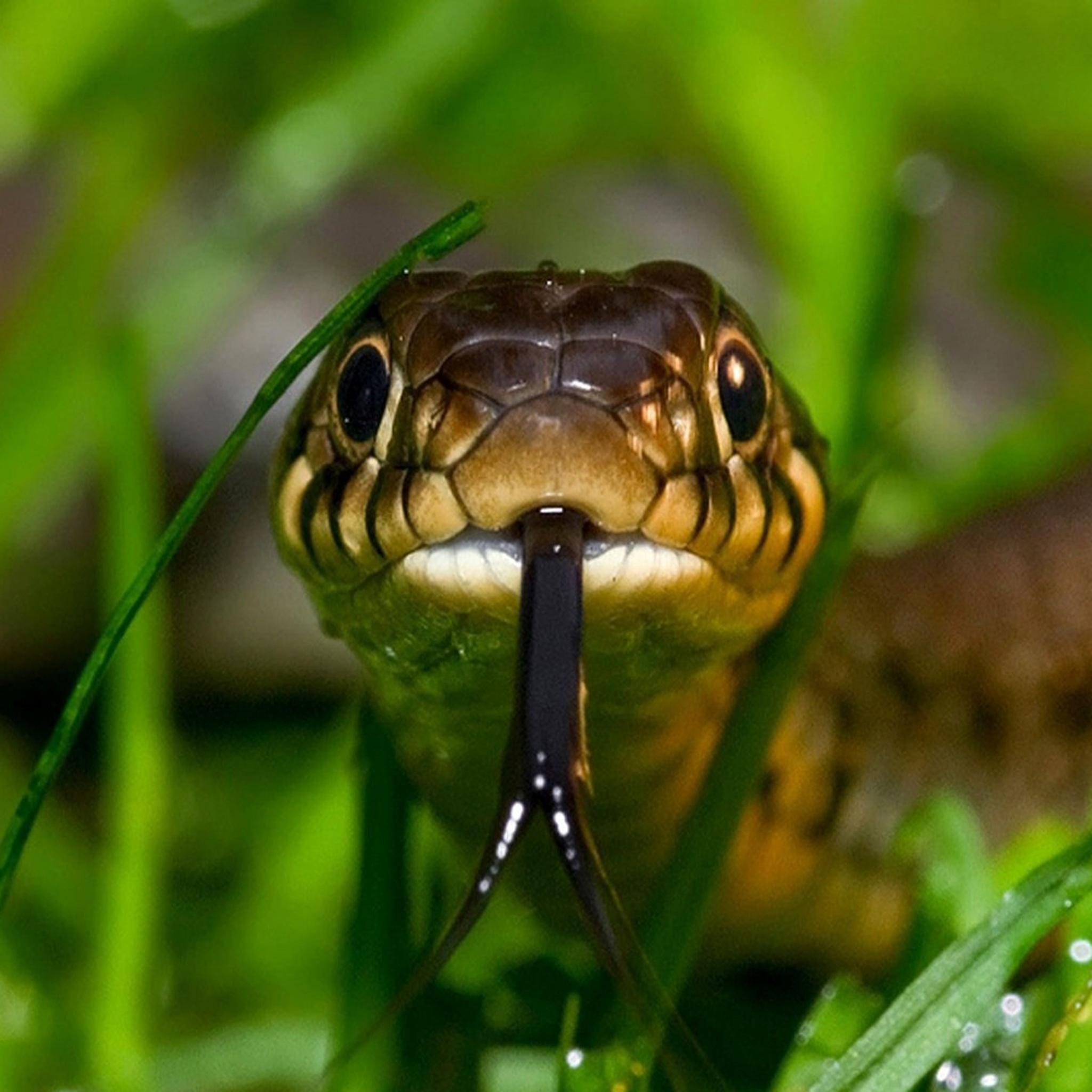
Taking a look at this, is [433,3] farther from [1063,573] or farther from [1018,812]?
[1018,812]

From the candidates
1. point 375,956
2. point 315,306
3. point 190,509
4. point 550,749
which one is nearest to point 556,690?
point 550,749

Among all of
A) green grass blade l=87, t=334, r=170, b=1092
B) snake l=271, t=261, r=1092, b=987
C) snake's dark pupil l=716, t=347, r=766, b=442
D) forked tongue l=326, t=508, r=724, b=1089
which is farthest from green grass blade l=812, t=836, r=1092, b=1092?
green grass blade l=87, t=334, r=170, b=1092

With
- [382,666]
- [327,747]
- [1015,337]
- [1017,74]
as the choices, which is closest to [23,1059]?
[382,666]

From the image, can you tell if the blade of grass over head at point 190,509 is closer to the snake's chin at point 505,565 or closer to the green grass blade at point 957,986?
the snake's chin at point 505,565

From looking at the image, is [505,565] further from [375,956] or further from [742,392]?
[375,956]

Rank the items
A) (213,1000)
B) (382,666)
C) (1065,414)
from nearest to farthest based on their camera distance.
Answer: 1. (382,666)
2. (213,1000)
3. (1065,414)
